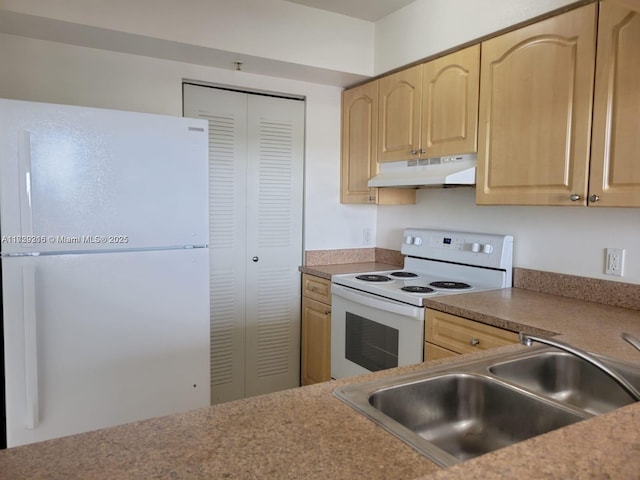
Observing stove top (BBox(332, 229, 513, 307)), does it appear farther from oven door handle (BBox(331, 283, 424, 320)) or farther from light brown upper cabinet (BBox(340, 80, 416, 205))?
light brown upper cabinet (BBox(340, 80, 416, 205))

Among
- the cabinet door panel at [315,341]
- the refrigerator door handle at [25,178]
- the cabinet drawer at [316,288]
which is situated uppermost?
the refrigerator door handle at [25,178]

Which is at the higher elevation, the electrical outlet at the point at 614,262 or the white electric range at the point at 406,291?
the electrical outlet at the point at 614,262

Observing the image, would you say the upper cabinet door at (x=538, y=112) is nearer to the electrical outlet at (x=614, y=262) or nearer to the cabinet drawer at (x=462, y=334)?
the electrical outlet at (x=614, y=262)

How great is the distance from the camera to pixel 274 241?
297 cm

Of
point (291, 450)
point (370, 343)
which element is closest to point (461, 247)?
point (370, 343)

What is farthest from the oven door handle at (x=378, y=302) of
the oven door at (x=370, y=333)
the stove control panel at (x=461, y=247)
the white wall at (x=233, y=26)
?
the white wall at (x=233, y=26)

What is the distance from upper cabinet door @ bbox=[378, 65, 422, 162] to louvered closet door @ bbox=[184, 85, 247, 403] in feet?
2.83

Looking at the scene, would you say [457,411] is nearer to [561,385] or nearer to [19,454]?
[561,385]

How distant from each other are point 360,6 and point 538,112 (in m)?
1.28

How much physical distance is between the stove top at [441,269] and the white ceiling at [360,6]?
1.32 m

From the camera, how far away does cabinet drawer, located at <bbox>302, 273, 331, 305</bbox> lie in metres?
2.78

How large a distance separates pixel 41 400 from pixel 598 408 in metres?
1.95

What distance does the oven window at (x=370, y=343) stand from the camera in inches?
87.2

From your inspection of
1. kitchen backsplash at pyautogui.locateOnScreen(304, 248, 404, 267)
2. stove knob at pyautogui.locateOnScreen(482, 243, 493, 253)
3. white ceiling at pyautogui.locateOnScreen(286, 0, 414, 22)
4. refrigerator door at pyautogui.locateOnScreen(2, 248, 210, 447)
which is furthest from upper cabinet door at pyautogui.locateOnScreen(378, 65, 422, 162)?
refrigerator door at pyautogui.locateOnScreen(2, 248, 210, 447)
